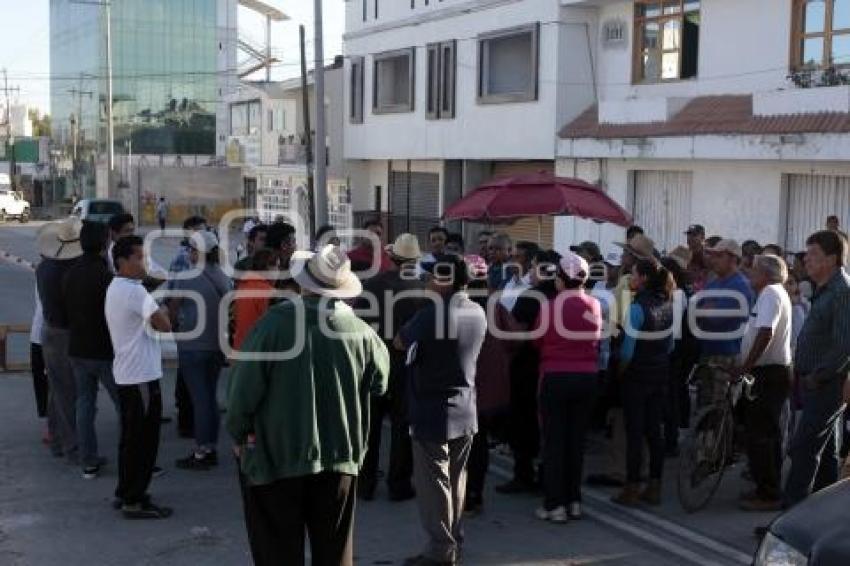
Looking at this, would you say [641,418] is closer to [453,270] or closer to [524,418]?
[524,418]

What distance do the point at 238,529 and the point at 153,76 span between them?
267ft

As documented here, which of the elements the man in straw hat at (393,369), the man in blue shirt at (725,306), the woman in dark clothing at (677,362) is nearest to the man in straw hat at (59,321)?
the man in straw hat at (393,369)

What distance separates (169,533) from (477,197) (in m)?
5.77

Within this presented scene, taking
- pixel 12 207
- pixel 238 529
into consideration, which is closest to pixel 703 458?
pixel 238 529

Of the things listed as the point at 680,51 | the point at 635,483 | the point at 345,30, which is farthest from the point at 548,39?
the point at 635,483

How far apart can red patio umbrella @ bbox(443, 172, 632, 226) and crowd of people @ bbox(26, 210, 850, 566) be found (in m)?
0.84

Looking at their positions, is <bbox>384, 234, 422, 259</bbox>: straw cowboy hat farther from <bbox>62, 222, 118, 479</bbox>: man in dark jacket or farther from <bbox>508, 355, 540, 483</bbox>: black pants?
<bbox>62, 222, 118, 479</bbox>: man in dark jacket

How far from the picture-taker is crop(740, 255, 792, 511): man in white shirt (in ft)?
23.1

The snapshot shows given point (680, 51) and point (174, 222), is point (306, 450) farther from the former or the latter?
point (174, 222)

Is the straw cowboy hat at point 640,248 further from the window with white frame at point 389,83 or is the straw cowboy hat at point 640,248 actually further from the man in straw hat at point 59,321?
the window with white frame at point 389,83

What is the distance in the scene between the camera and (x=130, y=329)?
6.81 metres

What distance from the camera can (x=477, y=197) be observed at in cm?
1112

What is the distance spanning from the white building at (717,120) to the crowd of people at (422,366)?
863 cm

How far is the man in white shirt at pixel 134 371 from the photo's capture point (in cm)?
677
